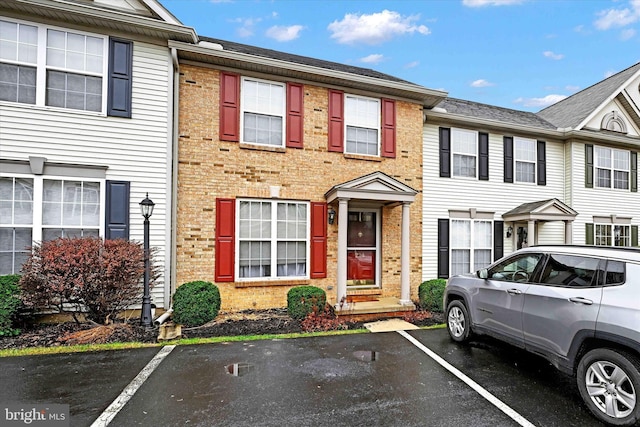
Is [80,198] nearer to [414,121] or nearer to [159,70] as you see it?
[159,70]

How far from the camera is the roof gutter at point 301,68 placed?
750 centimetres

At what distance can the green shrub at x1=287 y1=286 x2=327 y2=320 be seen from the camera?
7176 mm

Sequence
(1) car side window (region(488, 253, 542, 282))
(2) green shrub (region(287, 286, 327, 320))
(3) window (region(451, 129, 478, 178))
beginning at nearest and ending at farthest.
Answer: (1) car side window (region(488, 253, 542, 282))
(2) green shrub (region(287, 286, 327, 320))
(3) window (region(451, 129, 478, 178))

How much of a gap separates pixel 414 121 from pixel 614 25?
20.7 m

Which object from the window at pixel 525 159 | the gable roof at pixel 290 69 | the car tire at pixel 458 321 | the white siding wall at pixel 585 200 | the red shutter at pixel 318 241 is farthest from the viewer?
the white siding wall at pixel 585 200

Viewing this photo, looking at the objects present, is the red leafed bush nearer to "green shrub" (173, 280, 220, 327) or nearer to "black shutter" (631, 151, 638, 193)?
"green shrub" (173, 280, 220, 327)

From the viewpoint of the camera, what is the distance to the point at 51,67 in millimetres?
6656

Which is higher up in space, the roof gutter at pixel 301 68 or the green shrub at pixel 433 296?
the roof gutter at pixel 301 68

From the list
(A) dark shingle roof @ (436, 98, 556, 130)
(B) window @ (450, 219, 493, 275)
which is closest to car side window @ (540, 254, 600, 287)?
(B) window @ (450, 219, 493, 275)

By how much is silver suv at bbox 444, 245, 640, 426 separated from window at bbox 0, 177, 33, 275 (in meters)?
8.66

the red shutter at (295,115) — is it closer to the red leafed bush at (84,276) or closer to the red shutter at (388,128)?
the red shutter at (388,128)

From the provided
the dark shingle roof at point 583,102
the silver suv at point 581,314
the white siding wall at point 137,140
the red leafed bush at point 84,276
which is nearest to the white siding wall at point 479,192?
the dark shingle roof at point 583,102

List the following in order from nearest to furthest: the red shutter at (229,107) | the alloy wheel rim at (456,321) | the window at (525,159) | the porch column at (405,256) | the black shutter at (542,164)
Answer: the alloy wheel rim at (456,321) < the red shutter at (229,107) < the porch column at (405,256) < the window at (525,159) < the black shutter at (542,164)

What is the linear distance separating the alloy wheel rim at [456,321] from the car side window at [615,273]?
2.46 meters
